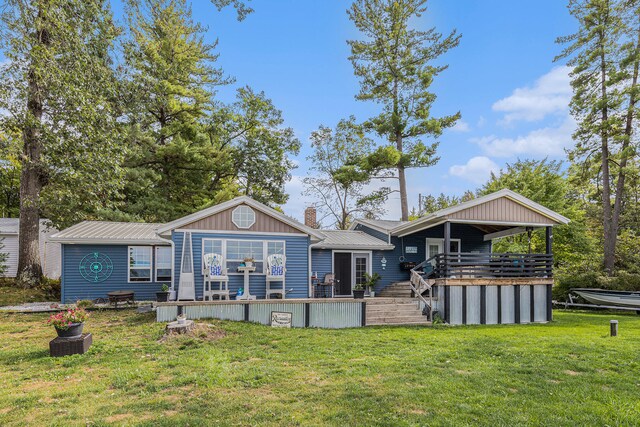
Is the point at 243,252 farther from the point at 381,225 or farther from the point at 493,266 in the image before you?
the point at 493,266

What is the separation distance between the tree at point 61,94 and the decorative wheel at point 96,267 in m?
2.31

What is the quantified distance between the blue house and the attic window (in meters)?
0.03

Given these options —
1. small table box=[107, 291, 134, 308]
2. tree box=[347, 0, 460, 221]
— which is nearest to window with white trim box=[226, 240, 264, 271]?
small table box=[107, 291, 134, 308]

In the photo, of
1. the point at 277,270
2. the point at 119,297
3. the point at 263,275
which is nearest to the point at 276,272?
the point at 277,270

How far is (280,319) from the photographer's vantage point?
10109mm

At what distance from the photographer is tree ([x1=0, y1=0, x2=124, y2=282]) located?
39.0 feet

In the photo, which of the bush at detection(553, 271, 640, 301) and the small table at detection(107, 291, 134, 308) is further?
the bush at detection(553, 271, 640, 301)

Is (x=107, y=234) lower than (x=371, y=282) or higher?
higher

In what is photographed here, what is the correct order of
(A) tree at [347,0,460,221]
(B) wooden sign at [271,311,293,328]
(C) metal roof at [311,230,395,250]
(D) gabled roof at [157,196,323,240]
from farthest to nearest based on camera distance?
(A) tree at [347,0,460,221], (C) metal roof at [311,230,395,250], (D) gabled roof at [157,196,323,240], (B) wooden sign at [271,311,293,328]

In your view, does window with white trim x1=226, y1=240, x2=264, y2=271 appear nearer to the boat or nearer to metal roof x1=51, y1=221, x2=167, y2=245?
metal roof x1=51, y1=221, x2=167, y2=245

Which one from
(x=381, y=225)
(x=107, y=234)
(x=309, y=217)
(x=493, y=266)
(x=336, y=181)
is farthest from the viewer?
(x=336, y=181)

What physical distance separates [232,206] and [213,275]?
86.0 inches

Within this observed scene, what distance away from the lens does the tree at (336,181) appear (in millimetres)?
27859

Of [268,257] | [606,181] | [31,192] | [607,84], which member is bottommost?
[268,257]
